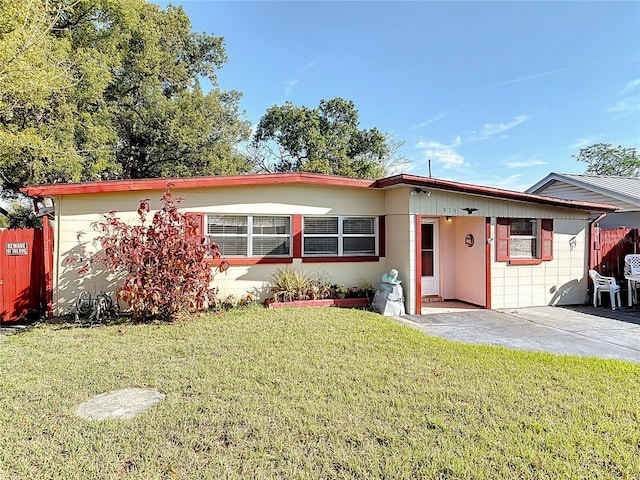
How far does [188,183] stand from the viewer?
25.8ft

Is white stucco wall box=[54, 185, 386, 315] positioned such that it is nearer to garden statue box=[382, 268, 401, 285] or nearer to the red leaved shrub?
the red leaved shrub

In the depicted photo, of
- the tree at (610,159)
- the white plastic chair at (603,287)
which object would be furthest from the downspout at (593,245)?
the tree at (610,159)

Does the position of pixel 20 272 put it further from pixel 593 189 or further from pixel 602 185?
pixel 602 185

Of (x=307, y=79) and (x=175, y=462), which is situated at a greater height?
(x=307, y=79)

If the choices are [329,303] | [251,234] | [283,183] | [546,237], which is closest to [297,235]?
[251,234]

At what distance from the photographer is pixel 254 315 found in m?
7.44

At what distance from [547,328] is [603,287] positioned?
3.68 meters

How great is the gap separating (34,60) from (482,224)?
39.7 feet

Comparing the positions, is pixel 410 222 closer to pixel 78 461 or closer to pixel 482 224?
pixel 482 224

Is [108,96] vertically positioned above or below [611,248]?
above

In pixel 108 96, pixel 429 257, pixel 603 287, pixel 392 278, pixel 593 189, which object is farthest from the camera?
pixel 108 96

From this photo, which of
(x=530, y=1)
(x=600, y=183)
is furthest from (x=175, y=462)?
(x=600, y=183)

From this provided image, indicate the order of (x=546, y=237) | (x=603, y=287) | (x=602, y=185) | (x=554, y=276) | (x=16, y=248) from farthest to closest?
1. (x=602, y=185)
2. (x=554, y=276)
3. (x=546, y=237)
4. (x=603, y=287)
5. (x=16, y=248)

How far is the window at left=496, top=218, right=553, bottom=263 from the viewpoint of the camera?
926cm
